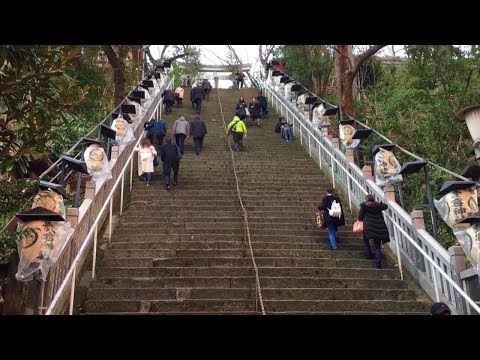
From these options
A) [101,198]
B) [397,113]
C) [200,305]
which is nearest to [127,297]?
[200,305]

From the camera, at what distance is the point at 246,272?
7574mm

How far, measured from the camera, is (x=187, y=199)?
33.7ft

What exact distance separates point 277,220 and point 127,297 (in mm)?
3563

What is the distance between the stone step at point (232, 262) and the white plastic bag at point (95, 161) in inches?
65.2

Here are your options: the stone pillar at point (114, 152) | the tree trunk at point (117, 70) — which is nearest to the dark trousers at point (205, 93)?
the tree trunk at point (117, 70)

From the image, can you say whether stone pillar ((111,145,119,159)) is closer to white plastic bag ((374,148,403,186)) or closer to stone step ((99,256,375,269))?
stone step ((99,256,375,269))

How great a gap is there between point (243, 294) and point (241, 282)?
0.28m

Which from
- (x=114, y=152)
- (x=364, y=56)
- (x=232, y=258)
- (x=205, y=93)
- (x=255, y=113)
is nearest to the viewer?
(x=232, y=258)

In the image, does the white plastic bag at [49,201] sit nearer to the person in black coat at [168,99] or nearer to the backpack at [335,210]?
the backpack at [335,210]

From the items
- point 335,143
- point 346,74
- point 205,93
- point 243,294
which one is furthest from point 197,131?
point 205,93

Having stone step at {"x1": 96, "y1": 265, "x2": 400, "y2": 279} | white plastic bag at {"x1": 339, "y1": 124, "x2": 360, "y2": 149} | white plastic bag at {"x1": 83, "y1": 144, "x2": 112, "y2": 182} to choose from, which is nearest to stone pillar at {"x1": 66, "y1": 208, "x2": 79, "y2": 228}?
stone step at {"x1": 96, "y1": 265, "x2": 400, "y2": 279}

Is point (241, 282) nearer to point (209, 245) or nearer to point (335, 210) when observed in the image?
point (209, 245)

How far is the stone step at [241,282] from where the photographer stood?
7211 millimetres

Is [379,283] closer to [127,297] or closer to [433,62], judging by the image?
[127,297]
